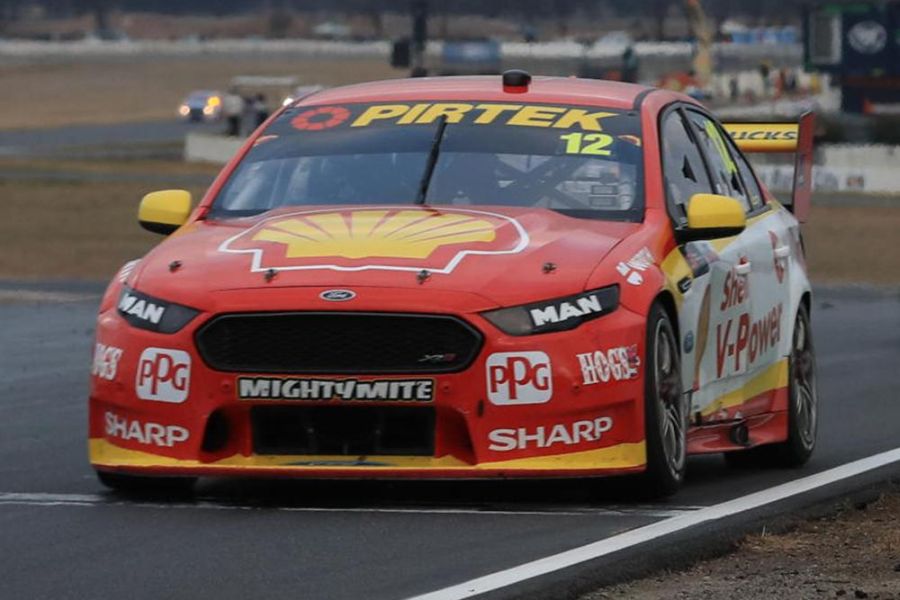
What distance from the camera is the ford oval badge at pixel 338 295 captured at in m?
7.12

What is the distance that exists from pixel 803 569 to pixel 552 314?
1266 mm

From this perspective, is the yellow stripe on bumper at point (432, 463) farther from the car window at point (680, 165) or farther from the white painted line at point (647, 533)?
the car window at point (680, 165)

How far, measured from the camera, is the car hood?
719cm

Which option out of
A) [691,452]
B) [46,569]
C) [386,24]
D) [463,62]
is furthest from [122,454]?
[386,24]

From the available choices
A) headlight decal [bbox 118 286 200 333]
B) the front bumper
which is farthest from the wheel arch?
headlight decal [bbox 118 286 200 333]

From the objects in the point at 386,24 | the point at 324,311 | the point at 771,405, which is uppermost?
the point at 324,311

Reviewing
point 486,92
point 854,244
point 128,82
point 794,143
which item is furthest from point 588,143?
point 128,82

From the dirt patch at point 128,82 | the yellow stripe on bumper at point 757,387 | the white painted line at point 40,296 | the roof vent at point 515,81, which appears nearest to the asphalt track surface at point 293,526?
the yellow stripe on bumper at point 757,387

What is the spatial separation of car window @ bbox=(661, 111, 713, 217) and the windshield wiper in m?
0.79

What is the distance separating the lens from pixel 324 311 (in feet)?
23.3

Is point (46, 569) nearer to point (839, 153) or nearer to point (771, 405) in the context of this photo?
point (771, 405)

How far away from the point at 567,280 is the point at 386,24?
474 ft

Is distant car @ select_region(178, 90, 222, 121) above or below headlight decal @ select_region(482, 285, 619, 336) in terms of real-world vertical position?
below

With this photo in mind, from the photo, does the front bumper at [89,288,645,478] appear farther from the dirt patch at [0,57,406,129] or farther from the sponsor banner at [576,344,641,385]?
the dirt patch at [0,57,406,129]
